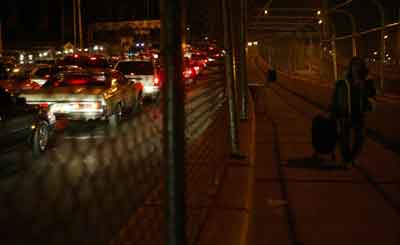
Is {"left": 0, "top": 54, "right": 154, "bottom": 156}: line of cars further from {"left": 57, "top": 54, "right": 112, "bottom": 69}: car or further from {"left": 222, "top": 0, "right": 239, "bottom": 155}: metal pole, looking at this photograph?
{"left": 57, "top": 54, "right": 112, "bottom": 69}: car

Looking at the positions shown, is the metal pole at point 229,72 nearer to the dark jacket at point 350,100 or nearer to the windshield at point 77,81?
the dark jacket at point 350,100

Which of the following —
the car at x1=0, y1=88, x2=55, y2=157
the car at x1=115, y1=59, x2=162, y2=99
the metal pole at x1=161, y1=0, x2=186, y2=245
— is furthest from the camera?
the car at x1=115, y1=59, x2=162, y2=99

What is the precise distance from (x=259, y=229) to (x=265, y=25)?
77.5 ft

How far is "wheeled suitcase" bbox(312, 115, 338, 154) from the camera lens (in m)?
10.5

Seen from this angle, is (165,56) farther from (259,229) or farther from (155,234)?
(259,229)

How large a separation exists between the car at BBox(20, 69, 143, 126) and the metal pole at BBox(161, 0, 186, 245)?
908 centimetres

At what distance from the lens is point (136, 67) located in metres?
25.2

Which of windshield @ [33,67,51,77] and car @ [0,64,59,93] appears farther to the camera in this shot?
windshield @ [33,67,51,77]

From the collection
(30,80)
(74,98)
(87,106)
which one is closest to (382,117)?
(87,106)

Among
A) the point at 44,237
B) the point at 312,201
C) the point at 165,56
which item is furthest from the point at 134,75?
the point at 165,56

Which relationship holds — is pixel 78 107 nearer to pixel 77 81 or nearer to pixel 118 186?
pixel 77 81

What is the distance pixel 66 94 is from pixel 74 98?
1.30 m

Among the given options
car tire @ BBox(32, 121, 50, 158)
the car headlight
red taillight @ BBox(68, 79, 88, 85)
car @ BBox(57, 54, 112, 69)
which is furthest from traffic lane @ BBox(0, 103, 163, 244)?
car @ BBox(57, 54, 112, 69)

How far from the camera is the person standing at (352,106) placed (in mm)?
10305
